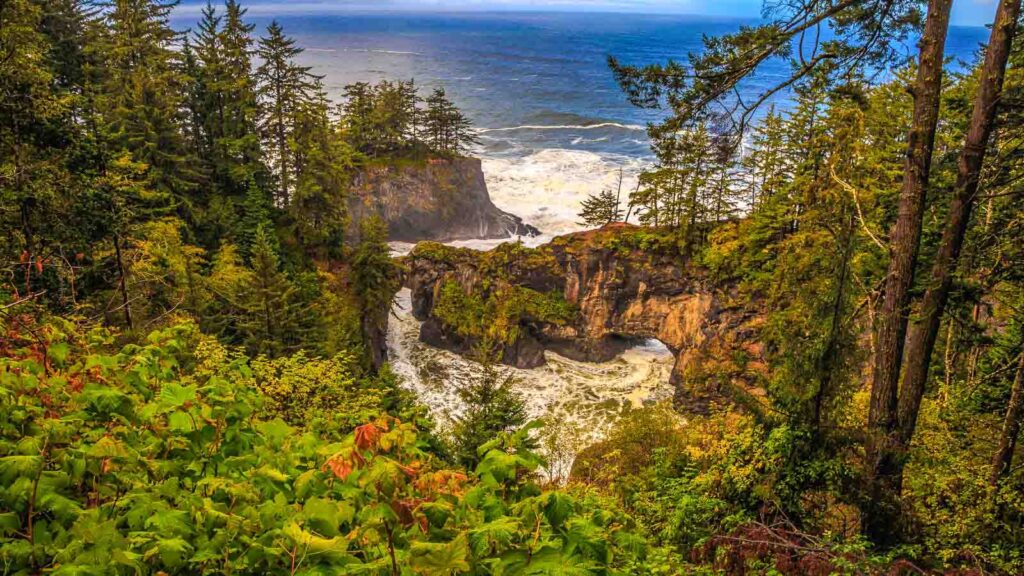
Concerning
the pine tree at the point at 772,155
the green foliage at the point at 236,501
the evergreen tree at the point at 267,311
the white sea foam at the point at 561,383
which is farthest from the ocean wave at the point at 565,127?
the green foliage at the point at 236,501

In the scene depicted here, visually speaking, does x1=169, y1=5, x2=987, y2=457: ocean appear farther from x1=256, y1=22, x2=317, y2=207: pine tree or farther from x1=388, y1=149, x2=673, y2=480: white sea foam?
x1=256, y1=22, x2=317, y2=207: pine tree

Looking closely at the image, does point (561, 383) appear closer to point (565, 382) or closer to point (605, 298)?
point (565, 382)

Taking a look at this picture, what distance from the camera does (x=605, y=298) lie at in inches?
1347

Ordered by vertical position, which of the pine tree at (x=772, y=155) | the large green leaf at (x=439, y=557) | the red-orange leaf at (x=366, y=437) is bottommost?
the large green leaf at (x=439, y=557)

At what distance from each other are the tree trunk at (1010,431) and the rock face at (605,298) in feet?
66.6

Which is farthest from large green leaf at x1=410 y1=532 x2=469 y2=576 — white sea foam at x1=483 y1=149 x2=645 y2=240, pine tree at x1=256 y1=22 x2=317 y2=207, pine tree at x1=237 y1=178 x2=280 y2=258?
white sea foam at x1=483 y1=149 x2=645 y2=240

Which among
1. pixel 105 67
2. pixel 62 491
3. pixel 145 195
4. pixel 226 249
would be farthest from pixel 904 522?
pixel 105 67

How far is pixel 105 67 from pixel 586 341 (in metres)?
32.7

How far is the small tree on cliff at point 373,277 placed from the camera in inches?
1225

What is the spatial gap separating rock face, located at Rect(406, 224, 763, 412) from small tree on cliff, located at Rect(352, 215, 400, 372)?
5170mm

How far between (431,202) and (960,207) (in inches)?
1943

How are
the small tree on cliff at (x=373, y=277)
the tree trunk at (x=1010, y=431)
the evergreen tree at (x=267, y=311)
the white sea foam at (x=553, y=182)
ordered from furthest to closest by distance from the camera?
the white sea foam at (x=553, y=182) → the small tree on cliff at (x=373, y=277) → the evergreen tree at (x=267, y=311) → the tree trunk at (x=1010, y=431)

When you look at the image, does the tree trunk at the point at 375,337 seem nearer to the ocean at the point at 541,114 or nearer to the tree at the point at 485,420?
the tree at the point at 485,420

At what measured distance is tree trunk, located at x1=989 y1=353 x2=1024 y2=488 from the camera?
26.0 ft
